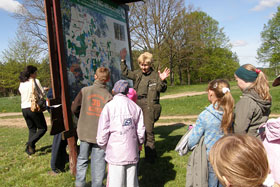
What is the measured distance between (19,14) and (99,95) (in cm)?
2578

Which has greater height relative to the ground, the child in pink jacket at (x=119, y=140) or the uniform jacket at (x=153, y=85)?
the uniform jacket at (x=153, y=85)

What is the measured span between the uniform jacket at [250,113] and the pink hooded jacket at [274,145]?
0.40m

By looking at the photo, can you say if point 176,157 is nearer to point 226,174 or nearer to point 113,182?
point 113,182

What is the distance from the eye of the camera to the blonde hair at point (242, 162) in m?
1.27

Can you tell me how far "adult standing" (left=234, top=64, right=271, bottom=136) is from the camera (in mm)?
2713

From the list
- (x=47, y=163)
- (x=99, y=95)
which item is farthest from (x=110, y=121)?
(x=47, y=163)

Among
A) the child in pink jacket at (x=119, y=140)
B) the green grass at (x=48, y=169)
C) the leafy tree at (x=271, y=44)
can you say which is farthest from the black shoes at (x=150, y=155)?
the leafy tree at (x=271, y=44)

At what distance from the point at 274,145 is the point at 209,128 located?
72 cm

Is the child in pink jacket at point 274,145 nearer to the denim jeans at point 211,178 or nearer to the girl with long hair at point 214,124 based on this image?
the girl with long hair at point 214,124

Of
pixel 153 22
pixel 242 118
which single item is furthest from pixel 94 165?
pixel 153 22

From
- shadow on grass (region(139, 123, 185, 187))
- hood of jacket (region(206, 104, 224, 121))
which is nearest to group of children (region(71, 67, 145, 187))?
hood of jacket (region(206, 104, 224, 121))

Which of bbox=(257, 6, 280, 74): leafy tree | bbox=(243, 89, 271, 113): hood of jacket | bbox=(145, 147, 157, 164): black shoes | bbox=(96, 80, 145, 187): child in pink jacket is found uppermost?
bbox=(257, 6, 280, 74): leafy tree

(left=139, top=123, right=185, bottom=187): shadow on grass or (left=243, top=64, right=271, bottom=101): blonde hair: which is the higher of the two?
(left=243, top=64, right=271, bottom=101): blonde hair

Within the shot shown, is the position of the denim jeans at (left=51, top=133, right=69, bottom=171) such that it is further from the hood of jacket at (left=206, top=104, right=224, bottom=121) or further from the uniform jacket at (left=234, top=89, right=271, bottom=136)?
the uniform jacket at (left=234, top=89, right=271, bottom=136)
